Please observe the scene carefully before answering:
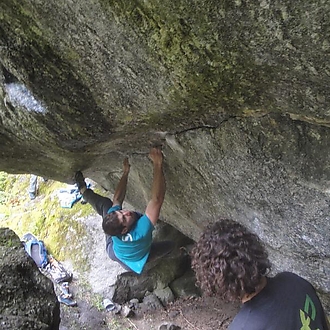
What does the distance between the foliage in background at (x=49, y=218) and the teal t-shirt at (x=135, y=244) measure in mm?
3723

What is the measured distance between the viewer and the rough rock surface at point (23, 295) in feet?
14.8

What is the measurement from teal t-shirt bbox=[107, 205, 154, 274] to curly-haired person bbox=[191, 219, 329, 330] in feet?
10.9

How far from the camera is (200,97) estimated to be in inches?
151

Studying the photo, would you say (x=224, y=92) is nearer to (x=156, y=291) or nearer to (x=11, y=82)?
(x=11, y=82)

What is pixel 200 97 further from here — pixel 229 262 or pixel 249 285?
pixel 249 285

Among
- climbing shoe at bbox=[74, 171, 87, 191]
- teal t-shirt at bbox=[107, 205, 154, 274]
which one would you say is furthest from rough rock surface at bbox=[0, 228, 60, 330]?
climbing shoe at bbox=[74, 171, 87, 191]

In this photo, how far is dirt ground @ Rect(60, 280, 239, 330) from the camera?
30.1 feet

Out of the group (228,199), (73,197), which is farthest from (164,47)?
(73,197)

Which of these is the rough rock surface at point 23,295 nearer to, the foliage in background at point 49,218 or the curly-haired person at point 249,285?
the curly-haired person at point 249,285

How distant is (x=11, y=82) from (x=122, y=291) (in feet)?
21.8

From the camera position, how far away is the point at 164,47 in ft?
10.8

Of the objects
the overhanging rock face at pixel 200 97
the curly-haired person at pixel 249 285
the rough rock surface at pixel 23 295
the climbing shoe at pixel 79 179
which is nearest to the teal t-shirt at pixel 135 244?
the overhanging rock face at pixel 200 97

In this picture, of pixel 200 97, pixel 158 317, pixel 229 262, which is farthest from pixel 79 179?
pixel 229 262

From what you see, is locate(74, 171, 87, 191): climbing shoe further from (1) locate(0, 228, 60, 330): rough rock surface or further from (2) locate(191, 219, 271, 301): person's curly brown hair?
(2) locate(191, 219, 271, 301): person's curly brown hair
